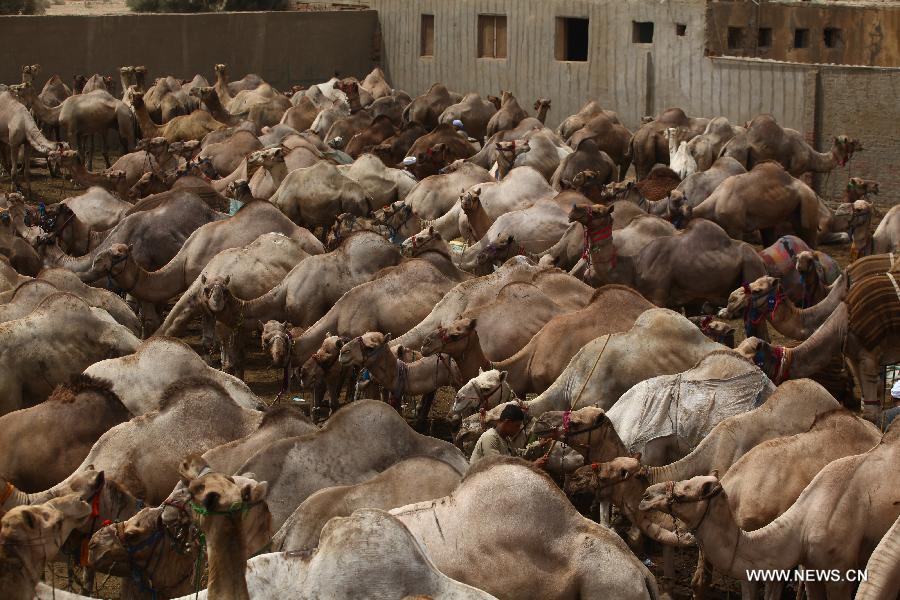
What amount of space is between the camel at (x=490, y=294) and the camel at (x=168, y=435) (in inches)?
98.4

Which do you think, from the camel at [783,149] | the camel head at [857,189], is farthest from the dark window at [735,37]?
the camel head at [857,189]

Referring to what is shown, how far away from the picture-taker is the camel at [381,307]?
11.0m

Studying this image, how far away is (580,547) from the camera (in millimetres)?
6316

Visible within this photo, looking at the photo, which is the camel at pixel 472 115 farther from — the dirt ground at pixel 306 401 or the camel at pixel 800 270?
the camel at pixel 800 270

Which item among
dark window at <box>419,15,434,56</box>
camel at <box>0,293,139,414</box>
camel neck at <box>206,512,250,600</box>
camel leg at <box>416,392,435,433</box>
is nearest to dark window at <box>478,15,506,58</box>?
dark window at <box>419,15,434,56</box>

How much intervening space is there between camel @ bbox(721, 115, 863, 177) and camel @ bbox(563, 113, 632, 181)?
7.48 feet

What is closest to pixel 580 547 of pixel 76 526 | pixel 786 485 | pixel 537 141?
pixel 786 485

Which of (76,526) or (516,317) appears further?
(516,317)

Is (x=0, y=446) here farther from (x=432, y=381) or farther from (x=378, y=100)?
(x=378, y=100)

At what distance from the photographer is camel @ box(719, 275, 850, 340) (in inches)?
428

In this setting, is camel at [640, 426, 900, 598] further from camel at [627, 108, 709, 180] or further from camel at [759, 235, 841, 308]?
camel at [627, 108, 709, 180]

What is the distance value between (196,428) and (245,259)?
14.4ft

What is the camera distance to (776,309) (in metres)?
11.1

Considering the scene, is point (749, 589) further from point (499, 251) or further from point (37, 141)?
point (37, 141)
